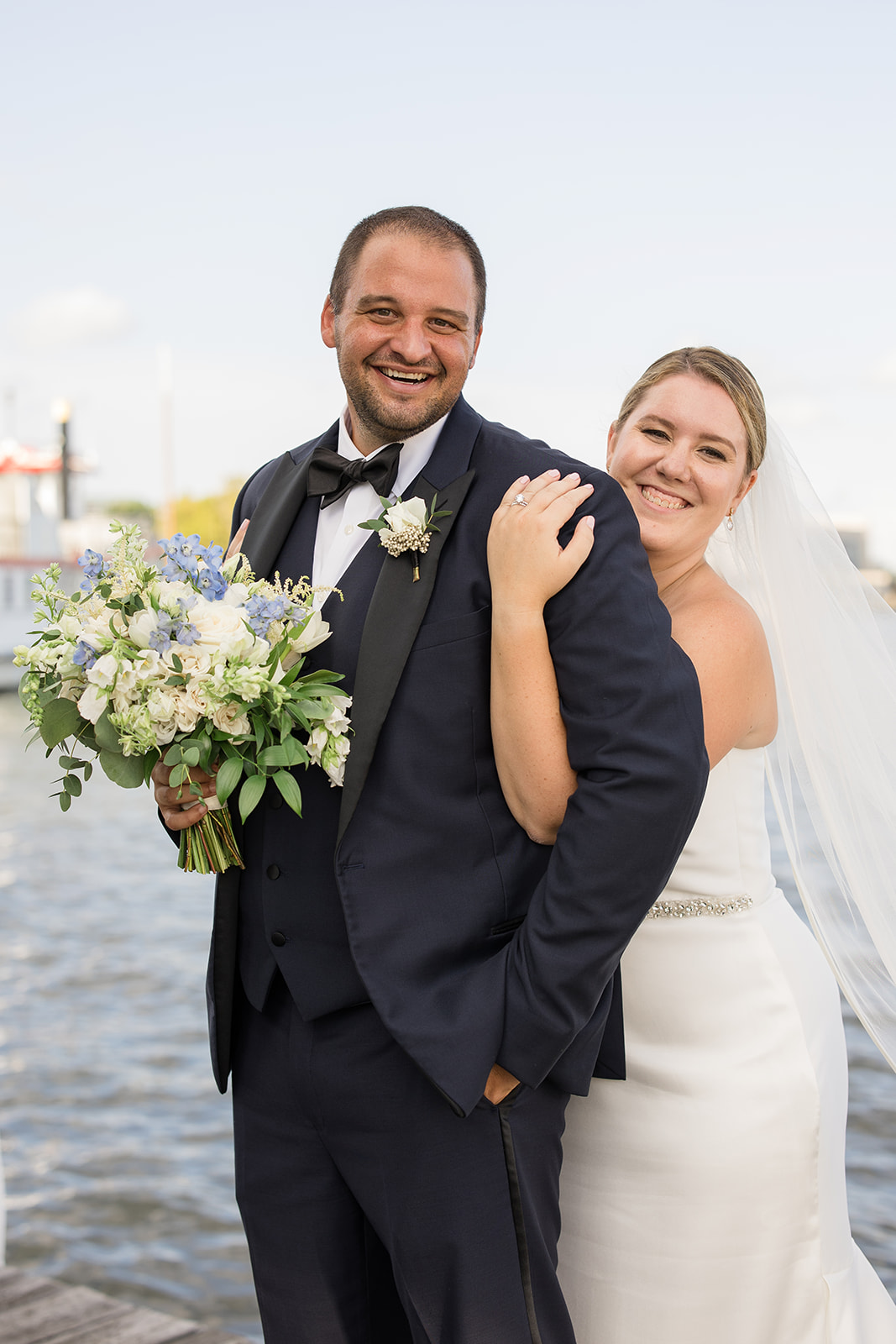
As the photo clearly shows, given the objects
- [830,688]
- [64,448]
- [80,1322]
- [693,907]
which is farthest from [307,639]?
[64,448]

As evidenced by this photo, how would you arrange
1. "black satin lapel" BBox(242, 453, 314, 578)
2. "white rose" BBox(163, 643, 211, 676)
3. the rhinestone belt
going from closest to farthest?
1. "white rose" BBox(163, 643, 211, 676)
2. "black satin lapel" BBox(242, 453, 314, 578)
3. the rhinestone belt

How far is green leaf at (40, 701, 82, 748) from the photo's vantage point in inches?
82.8

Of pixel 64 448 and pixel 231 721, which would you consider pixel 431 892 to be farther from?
pixel 64 448

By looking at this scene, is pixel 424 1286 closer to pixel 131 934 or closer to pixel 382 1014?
pixel 382 1014

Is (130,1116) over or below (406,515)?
below

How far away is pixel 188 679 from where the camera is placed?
1.95 metres

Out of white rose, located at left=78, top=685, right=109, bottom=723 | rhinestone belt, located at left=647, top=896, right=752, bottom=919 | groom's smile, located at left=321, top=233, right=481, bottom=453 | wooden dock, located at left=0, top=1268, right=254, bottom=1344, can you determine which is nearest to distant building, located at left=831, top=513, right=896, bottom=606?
rhinestone belt, located at left=647, top=896, right=752, bottom=919

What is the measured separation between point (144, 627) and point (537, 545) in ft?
2.15

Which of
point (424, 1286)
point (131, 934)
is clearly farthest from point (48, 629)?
point (131, 934)

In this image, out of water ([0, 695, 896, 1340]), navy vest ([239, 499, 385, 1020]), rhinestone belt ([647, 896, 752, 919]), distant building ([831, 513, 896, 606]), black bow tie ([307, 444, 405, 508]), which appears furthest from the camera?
water ([0, 695, 896, 1340])

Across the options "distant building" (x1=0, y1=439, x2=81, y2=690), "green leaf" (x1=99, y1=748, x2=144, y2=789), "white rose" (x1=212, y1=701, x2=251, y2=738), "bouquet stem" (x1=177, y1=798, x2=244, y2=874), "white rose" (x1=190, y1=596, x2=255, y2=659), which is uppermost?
"white rose" (x1=190, y1=596, x2=255, y2=659)

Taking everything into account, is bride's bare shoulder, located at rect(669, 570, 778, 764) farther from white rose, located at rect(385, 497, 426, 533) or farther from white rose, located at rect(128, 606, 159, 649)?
white rose, located at rect(128, 606, 159, 649)

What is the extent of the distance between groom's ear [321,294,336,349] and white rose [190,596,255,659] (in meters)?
0.71

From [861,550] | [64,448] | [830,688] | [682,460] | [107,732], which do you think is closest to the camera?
[107,732]
